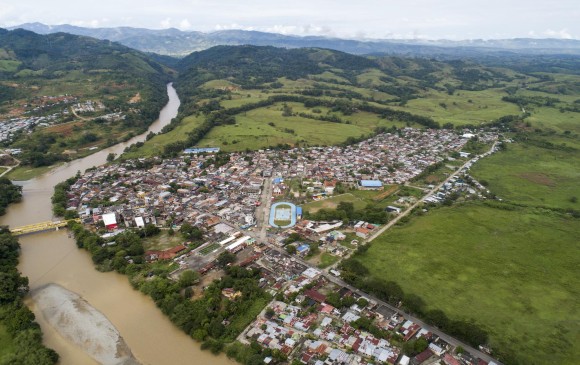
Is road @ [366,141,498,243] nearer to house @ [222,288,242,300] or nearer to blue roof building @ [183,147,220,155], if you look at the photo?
house @ [222,288,242,300]

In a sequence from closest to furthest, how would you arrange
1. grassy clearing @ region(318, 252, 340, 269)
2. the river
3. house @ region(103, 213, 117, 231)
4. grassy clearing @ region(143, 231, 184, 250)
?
the river < grassy clearing @ region(318, 252, 340, 269) < grassy clearing @ region(143, 231, 184, 250) < house @ region(103, 213, 117, 231)

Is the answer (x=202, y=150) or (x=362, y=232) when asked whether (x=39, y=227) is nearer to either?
(x=202, y=150)

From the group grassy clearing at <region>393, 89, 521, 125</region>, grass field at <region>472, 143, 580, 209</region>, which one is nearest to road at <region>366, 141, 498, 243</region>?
grass field at <region>472, 143, 580, 209</region>

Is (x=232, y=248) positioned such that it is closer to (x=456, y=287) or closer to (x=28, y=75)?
(x=456, y=287)

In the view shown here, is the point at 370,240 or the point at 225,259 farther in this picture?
the point at 370,240

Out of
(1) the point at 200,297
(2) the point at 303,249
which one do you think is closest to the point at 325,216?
(2) the point at 303,249

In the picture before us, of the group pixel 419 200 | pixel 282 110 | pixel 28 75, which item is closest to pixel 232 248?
pixel 419 200

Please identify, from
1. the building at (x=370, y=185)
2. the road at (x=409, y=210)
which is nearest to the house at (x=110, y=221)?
the road at (x=409, y=210)
